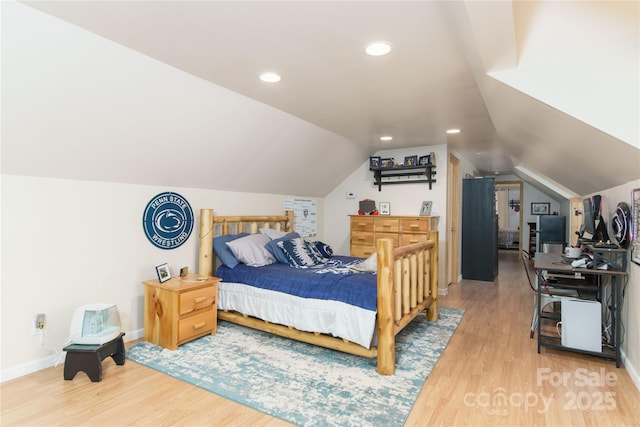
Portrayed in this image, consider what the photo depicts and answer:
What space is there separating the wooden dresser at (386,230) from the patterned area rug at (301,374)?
159 cm

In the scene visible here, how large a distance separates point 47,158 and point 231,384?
2.06 meters

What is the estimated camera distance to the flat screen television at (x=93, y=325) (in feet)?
8.27

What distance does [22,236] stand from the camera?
8.11 ft

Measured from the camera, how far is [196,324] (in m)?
3.12

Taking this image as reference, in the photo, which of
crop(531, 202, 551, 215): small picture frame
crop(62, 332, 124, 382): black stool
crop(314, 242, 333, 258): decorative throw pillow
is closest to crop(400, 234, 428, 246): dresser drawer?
crop(314, 242, 333, 258): decorative throw pillow

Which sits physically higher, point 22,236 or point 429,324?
point 22,236

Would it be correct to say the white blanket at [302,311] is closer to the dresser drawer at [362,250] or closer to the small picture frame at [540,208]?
the dresser drawer at [362,250]

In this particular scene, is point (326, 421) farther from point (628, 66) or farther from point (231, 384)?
point (628, 66)

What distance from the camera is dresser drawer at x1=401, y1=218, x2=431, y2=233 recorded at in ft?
15.4

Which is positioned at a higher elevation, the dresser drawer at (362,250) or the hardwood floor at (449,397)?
the dresser drawer at (362,250)

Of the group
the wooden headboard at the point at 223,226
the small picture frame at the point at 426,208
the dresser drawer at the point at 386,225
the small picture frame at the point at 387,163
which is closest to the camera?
the wooden headboard at the point at 223,226

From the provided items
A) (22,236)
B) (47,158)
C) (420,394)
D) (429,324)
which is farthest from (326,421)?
(47,158)

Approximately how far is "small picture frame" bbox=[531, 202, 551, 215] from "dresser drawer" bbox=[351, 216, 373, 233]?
23.1ft

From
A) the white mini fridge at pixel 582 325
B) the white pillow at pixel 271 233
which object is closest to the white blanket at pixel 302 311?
the white pillow at pixel 271 233
